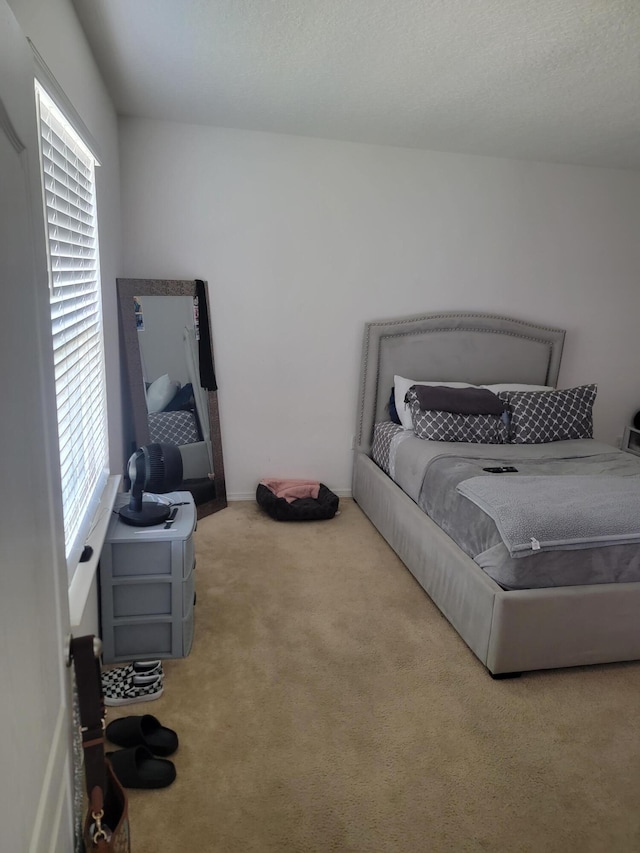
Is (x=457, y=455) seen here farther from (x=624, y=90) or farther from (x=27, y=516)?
(x=27, y=516)

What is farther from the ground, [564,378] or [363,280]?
[363,280]

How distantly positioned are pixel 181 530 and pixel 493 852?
4.75ft

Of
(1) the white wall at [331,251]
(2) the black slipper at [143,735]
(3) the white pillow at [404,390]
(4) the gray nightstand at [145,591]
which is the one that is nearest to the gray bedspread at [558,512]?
(3) the white pillow at [404,390]

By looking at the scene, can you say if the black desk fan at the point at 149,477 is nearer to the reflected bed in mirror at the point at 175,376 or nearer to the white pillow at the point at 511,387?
the reflected bed in mirror at the point at 175,376

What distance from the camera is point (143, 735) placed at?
6.00 feet

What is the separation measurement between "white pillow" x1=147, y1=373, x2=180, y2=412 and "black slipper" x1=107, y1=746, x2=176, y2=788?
207 centimetres

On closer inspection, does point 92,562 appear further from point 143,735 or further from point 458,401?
point 458,401

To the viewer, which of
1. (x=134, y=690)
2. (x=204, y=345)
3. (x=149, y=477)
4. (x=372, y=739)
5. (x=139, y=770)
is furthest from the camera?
(x=204, y=345)

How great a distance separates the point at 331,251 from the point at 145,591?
2486mm

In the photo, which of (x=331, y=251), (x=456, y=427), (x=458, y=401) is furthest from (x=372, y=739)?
(x=331, y=251)

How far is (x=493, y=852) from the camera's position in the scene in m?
1.56

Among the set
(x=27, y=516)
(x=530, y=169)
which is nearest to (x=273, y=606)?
(x=27, y=516)

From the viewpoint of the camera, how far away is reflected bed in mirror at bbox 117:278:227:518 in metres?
3.38

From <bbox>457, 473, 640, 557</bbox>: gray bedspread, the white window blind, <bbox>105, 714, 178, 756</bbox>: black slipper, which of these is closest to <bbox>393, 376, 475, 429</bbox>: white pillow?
<bbox>457, 473, 640, 557</bbox>: gray bedspread
